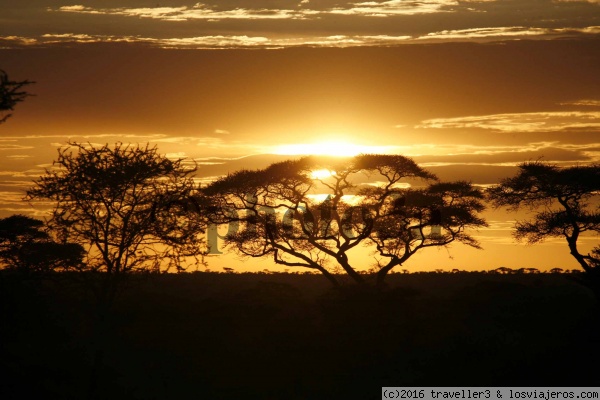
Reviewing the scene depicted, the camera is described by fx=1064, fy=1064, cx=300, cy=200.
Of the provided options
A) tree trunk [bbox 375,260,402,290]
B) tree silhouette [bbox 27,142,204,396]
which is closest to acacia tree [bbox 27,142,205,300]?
tree silhouette [bbox 27,142,204,396]

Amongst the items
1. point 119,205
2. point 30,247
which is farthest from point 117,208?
point 30,247

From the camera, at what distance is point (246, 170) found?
5362 centimetres

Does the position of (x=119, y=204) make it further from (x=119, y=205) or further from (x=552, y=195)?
(x=552, y=195)

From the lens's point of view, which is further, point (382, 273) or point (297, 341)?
point (382, 273)

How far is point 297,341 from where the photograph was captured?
4341 centimetres

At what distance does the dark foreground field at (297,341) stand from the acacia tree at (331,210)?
7.83 ft

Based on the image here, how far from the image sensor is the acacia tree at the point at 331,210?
2029 inches

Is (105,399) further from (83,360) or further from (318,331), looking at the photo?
(318,331)

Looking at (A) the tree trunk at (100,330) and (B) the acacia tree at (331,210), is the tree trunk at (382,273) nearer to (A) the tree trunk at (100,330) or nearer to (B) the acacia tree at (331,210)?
(B) the acacia tree at (331,210)

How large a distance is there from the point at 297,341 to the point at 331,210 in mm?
9921

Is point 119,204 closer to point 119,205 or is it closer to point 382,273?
point 119,205

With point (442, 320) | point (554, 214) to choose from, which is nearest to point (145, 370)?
point (442, 320)

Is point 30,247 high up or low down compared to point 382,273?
up

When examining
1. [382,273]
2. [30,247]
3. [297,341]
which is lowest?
[297,341]
